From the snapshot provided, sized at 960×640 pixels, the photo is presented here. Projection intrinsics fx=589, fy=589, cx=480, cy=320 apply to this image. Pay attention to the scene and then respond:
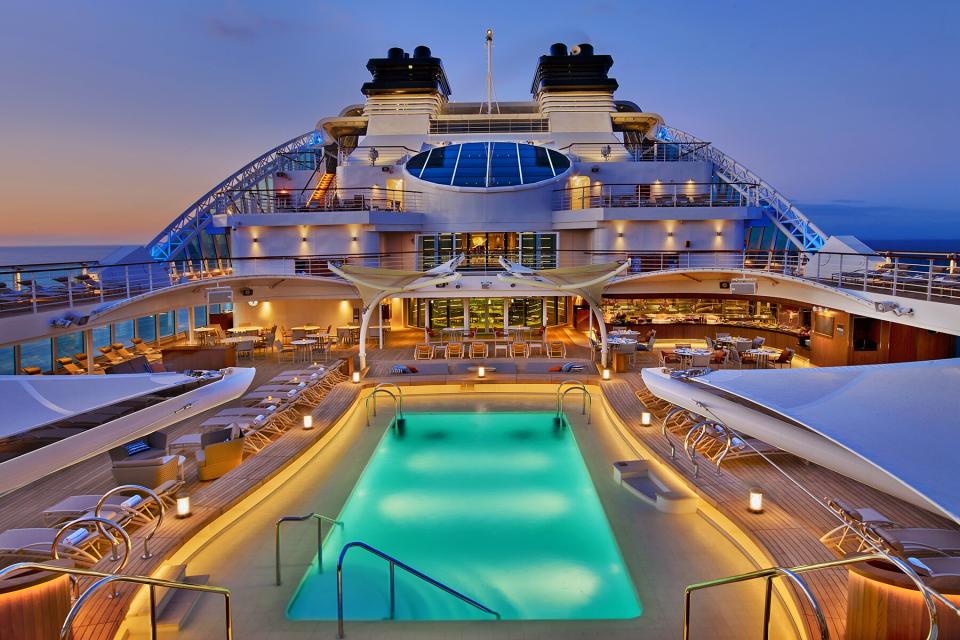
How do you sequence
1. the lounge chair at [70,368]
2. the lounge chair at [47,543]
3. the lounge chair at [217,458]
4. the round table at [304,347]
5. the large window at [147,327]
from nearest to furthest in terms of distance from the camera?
1. the lounge chair at [47,543]
2. the lounge chair at [217,458]
3. the lounge chair at [70,368]
4. the round table at [304,347]
5. the large window at [147,327]

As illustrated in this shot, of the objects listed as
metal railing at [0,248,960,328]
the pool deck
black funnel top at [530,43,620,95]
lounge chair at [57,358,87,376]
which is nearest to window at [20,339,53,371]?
metal railing at [0,248,960,328]

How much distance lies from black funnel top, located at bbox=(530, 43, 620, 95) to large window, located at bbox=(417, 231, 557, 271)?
931 cm

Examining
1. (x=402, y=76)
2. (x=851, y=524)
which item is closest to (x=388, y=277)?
(x=851, y=524)

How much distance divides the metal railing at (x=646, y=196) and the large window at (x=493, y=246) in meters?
1.39

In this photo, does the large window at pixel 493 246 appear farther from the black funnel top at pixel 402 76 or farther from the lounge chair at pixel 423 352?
the black funnel top at pixel 402 76

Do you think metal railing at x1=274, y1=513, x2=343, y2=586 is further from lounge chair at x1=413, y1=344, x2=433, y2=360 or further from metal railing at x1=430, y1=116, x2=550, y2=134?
metal railing at x1=430, y1=116, x2=550, y2=134

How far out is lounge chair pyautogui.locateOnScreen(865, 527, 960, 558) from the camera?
4629 mm

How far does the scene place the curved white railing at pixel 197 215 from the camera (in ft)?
85.8

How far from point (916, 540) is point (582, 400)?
7391 mm

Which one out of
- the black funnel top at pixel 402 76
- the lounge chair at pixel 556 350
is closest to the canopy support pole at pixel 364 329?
the lounge chair at pixel 556 350

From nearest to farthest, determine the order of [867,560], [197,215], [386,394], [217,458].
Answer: [867,560]
[217,458]
[386,394]
[197,215]

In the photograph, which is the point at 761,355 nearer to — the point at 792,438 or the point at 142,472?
the point at 792,438

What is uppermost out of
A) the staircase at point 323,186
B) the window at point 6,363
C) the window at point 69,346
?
the staircase at point 323,186

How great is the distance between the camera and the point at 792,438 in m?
4.35
